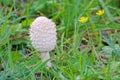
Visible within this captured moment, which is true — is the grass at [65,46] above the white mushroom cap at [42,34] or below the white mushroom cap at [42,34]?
below

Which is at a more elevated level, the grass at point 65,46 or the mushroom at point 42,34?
the mushroom at point 42,34

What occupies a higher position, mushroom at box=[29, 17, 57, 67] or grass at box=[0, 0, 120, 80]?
mushroom at box=[29, 17, 57, 67]

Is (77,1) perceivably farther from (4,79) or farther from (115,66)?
(4,79)

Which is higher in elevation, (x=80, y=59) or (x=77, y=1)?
(x=77, y=1)

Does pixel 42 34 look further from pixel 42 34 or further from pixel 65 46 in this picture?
pixel 65 46

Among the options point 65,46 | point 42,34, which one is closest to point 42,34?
point 42,34

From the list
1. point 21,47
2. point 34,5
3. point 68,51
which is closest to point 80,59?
point 68,51

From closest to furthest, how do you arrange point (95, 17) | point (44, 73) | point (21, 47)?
point (44, 73) < point (21, 47) < point (95, 17)

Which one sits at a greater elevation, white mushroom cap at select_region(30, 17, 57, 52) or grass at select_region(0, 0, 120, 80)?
white mushroom cap at select_region(30, 17, 57, 52)
